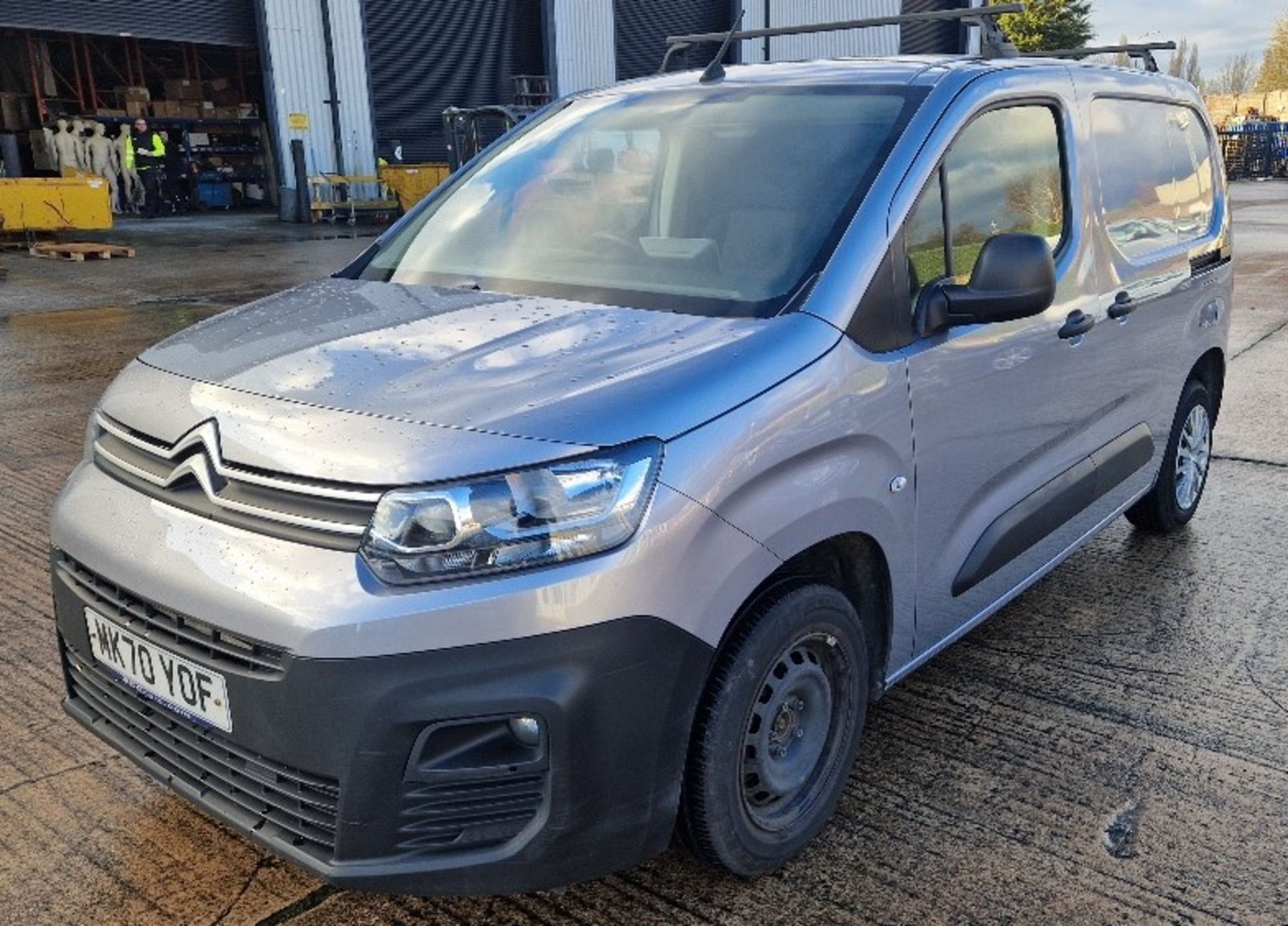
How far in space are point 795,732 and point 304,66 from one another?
24.0 meters

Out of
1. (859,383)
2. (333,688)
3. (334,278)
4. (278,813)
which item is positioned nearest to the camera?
(333,688)

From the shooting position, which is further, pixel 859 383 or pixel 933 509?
pixel 933 509

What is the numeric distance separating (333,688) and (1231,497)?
4628mm

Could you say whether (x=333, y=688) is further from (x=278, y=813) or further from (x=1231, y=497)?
(x=1231, y=497)

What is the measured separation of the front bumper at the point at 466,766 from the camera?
6.19 ft

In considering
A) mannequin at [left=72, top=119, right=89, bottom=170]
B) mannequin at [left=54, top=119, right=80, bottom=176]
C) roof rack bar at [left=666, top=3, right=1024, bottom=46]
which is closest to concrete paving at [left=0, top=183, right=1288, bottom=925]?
roof rack bar at [left=666, top=3, right=1024, bottom=46]

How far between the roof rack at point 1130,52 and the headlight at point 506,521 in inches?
102

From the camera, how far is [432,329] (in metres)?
2.54

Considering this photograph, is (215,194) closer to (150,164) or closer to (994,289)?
(150,164)

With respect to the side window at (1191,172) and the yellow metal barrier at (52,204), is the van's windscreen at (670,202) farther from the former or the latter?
the yellow metal barrier at (52,204)

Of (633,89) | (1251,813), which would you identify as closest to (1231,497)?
(1251,813)

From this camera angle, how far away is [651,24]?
92.3 ft

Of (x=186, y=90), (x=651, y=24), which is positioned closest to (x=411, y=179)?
(x=186, y=90)

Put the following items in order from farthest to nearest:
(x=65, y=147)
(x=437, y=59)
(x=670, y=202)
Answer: (x=437, y=59)
(x=65, y=147)
(x=670, y=202)
